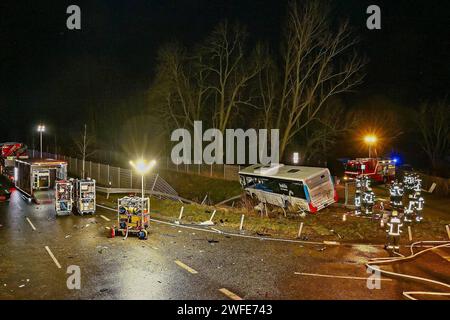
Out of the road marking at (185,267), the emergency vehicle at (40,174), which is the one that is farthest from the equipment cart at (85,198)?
the road marking at (185,267)

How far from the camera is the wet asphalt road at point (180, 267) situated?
32.7 ft

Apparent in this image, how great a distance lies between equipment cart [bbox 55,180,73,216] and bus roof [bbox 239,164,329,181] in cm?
1052

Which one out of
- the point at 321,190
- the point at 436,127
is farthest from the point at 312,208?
the point at 436,127

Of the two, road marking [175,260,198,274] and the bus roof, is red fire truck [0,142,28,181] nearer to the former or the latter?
the bus roof

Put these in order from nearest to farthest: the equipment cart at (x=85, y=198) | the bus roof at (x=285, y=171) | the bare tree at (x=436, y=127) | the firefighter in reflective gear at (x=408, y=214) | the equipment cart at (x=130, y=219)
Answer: the equipment cart at (x=130, y=219), the firefighter in reflective gear at (x=408, y=214), the equipment cart at (x=85, y=198), the bus roof at (x=285, y=171), the bare tree at (x=436, y=127)

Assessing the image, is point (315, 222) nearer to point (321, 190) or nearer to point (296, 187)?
point (321, 190)

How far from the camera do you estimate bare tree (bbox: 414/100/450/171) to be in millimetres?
47469

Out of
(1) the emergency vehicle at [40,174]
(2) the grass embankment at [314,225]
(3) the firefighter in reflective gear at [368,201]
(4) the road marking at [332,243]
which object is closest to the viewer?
(4) the road marking at [332,243]

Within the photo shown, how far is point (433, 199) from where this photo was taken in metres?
27.6

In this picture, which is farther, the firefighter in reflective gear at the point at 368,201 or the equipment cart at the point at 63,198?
the equipment cart at the point at 63,198

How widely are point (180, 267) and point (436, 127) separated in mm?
45181

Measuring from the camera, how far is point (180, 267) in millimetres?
11961

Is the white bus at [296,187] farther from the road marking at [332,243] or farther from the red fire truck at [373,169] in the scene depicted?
the red fire truck at [373,169]

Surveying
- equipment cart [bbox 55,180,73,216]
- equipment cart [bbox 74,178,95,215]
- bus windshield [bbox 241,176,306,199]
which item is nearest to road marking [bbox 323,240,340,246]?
bus windshield [bbox 241,176,306,199]
